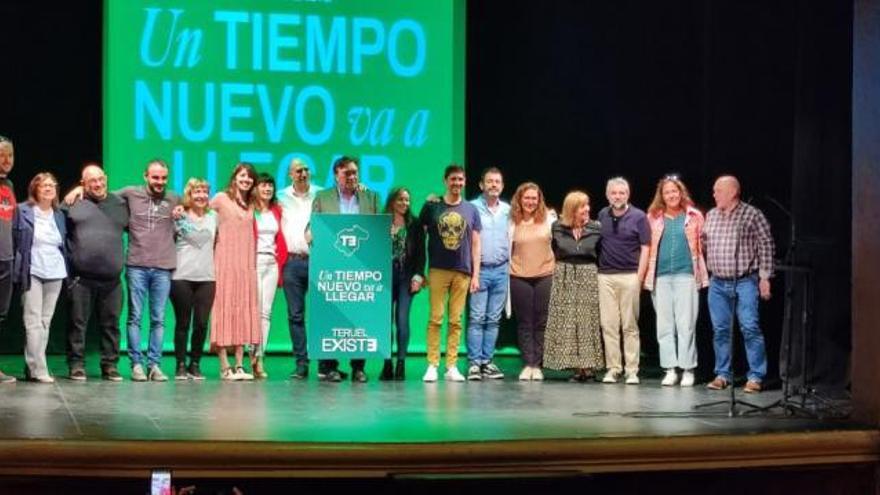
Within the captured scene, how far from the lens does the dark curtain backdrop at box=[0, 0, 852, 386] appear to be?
292 inches

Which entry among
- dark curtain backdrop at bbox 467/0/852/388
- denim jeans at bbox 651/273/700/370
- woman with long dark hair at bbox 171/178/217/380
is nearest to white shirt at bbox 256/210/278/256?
woman with long dark hair at bbox 171/178/217/380

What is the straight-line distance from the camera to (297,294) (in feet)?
26.5

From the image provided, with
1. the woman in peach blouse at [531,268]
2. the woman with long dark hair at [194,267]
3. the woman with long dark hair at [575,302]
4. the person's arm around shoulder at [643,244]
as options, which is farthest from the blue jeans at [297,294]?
the person's arm around shoulder at [643,244]

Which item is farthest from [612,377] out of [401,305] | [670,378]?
[401,305]

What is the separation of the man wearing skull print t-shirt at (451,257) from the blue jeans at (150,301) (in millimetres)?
1725

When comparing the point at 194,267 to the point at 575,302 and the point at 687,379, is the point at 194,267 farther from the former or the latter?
the point at 687,379

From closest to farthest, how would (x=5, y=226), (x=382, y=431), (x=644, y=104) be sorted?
(x=382, y=431)
(x=5, y=226)
(x=644, y=104)

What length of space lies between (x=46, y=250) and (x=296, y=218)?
1584 millimetres

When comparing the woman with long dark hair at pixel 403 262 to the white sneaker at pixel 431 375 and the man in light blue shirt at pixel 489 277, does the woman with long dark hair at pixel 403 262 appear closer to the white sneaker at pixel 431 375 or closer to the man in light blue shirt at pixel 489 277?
the white sneaker at pixel 431 375

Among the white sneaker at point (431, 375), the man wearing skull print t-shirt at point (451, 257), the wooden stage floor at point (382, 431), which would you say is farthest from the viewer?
the white sneaker at point (431, 375)

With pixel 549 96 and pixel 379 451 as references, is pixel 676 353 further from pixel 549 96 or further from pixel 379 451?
pixel 379 451

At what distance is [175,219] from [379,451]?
343cm

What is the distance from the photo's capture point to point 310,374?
841 cm

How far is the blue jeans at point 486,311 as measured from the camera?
26.9 feet
